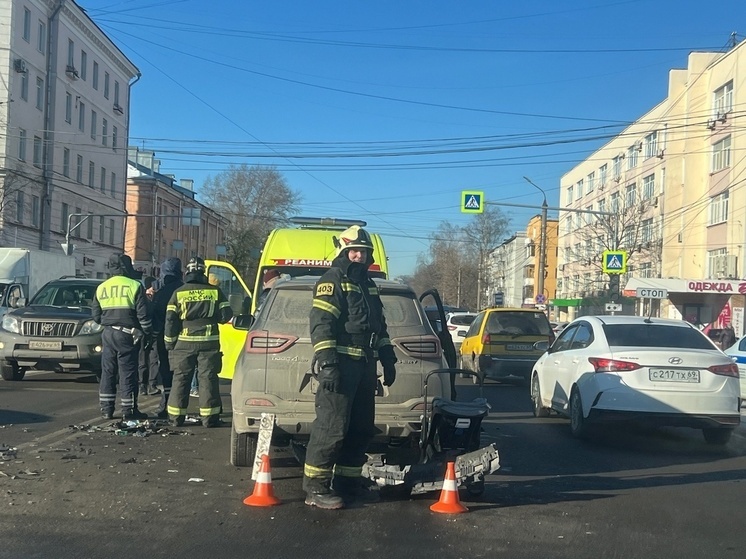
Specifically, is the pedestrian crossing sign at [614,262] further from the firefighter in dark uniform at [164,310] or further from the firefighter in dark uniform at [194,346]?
the firefighter in dark uniform at [194,346]

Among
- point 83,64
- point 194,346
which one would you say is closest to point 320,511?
point 194,346

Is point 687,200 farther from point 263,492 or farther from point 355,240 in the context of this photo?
point 263,492

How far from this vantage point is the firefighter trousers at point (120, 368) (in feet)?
31.7

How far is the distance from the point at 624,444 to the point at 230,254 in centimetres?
5059

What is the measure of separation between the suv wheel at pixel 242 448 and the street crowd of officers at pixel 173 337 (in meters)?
2.25

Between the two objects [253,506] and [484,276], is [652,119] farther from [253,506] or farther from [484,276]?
[253,506]

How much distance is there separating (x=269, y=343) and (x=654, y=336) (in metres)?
5.34

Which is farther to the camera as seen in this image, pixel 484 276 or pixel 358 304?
pixel 484 276

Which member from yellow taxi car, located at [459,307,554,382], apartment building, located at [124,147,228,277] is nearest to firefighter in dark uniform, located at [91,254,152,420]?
yellow taxi car, located at [459,307,554,382]

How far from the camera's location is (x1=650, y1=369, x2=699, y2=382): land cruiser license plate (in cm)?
927

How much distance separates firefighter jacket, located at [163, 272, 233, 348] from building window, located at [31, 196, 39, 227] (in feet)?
117

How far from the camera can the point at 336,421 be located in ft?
19.4

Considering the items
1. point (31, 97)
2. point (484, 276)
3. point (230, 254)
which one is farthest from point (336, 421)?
point (484, 276)

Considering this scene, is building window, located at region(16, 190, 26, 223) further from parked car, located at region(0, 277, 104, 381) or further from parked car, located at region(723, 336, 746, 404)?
parked car, located at region(723, 336, 746, 404)
